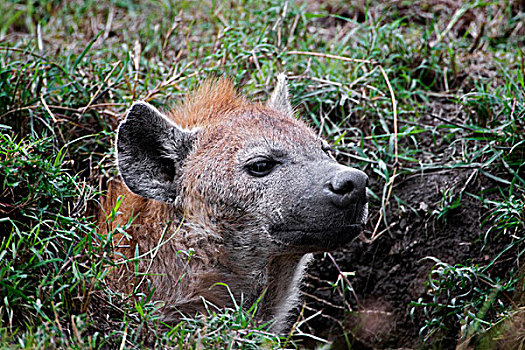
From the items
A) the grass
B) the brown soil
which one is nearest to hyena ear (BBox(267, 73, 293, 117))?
the grass

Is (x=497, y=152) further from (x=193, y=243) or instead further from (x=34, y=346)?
(x=34, y=346)

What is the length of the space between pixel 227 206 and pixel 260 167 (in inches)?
10.1

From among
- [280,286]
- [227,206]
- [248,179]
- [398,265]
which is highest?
[248,179]

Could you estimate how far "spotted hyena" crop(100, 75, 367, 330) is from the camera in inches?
123

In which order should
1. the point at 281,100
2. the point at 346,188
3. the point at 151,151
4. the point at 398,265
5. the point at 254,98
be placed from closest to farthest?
the point at 346,188, the point at 151,151, the point at 281,100, the point at 254,98, the point at 398,265

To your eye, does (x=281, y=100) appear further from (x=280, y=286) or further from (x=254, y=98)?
(x=280, y=286)

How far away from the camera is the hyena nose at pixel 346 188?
303 cm

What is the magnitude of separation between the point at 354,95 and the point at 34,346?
3.00 meters

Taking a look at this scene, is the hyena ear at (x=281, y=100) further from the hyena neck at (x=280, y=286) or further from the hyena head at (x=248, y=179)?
the hyena neck at (x=280, y=286)

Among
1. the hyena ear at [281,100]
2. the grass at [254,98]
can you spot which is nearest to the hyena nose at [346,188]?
the grass at [254,98]

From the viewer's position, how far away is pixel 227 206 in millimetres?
3256

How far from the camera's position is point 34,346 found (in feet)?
8.11

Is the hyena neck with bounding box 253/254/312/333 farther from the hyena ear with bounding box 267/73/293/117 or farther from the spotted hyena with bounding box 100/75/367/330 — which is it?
the hyena ear with bounding box 267/73/293/117

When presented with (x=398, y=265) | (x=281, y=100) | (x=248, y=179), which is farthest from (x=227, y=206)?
(x=398, y=265)
